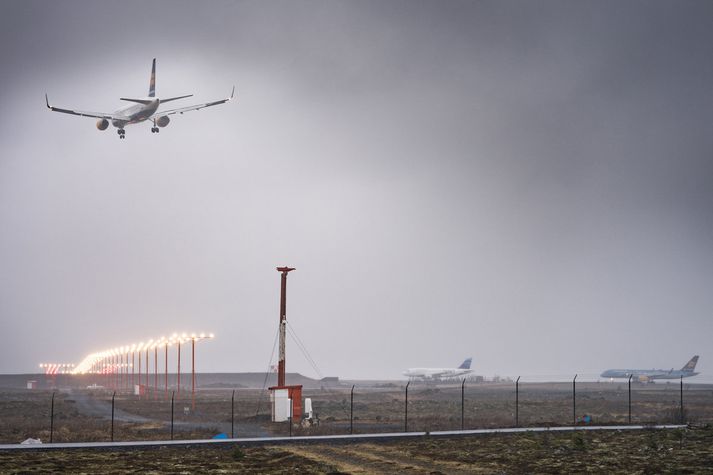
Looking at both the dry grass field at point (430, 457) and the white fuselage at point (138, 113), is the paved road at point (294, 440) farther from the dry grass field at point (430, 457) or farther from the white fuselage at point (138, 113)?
the white fuselage at point (138, 113)

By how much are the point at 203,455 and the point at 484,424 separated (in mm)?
23322

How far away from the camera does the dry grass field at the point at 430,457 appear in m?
30.8

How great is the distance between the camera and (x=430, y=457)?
35.2 m

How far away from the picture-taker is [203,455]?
35031mm

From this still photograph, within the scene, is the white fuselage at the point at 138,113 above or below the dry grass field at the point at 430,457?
above

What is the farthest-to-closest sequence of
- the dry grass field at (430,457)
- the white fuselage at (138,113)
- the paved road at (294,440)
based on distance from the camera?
1. the white fuselage at (138,113)
2. the paved road at (294,440)
3. the dry grass field at (430,457)

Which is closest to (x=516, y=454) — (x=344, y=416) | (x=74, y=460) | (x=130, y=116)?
(x=74, y=460)

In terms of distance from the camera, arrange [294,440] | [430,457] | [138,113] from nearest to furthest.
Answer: [430,457] < [294,440] < [138,113]

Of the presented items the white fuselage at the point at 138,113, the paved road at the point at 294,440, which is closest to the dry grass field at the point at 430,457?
the paved road at the point at 294,440

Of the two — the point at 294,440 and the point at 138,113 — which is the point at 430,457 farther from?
the point at 138,113

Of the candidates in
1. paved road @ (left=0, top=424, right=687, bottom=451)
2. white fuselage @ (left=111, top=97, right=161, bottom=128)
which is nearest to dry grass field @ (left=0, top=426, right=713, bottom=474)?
paved road @ (left=0, top=424, right=687, bottom=451)

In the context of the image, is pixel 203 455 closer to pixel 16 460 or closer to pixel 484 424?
pixel 16 460

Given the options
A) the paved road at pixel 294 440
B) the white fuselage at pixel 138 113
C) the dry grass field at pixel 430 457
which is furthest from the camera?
the white fuselage at pixel 138 113

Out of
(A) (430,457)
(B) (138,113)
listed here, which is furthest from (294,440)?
(B) (138,113)
